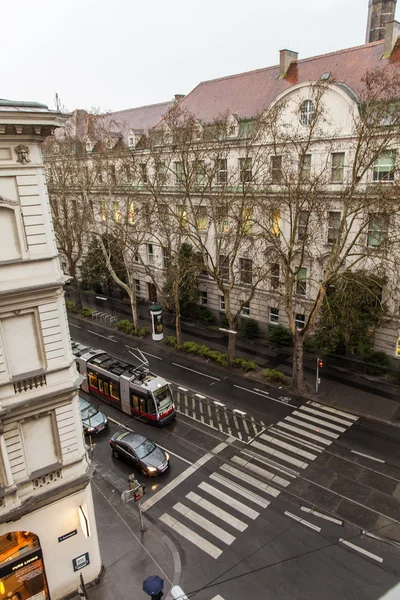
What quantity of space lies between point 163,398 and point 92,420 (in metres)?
4.48

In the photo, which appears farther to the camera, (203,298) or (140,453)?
(203,298)

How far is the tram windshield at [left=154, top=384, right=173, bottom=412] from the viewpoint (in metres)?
24.1

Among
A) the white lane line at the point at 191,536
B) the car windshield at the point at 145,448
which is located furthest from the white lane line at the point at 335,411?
the white lane line at the point at 191,536

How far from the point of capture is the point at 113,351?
116 feet

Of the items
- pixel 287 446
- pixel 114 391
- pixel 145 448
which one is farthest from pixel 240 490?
pixel 114 391

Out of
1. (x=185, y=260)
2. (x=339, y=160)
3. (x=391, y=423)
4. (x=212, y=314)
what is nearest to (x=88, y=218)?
(x=185, y=260)

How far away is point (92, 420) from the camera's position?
24.6 m

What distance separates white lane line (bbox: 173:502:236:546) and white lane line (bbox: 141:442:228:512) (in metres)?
1.05

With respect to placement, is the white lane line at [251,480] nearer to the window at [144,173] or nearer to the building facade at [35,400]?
the building facade at [35,400]

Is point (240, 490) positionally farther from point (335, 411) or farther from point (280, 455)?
point (335, 411)

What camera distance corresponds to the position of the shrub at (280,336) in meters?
34.5

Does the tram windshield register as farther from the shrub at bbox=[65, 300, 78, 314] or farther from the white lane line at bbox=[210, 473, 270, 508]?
the shrub at bbox=[65, 300, 78, 314]

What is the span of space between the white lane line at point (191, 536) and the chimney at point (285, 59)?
114ft

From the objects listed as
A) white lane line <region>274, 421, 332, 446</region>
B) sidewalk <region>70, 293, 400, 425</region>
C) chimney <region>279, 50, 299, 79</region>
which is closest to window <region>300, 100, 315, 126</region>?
chimney <region>279, 50, 299, 79</region>
